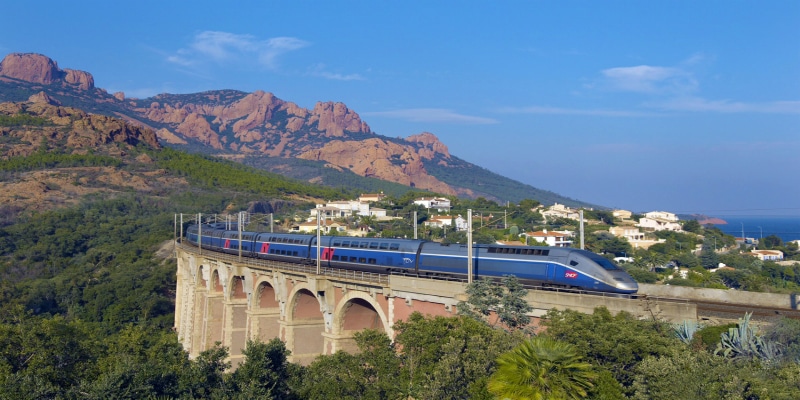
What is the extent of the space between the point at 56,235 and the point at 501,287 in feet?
334

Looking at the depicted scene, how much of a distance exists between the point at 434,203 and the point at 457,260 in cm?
11891

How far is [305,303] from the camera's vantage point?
4509 centimetres

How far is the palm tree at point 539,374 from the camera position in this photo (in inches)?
627

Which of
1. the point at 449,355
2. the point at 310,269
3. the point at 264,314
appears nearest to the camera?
the point at 449,355

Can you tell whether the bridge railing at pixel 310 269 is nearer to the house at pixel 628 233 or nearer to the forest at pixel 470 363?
the forest at pixel 470 363

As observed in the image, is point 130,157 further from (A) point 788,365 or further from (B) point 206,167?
(A) point 788,365

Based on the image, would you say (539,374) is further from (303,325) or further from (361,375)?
(303,325)

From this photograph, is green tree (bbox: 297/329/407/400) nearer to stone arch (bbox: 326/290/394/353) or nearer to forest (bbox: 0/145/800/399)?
forest (bbox: 0/145/800/399)

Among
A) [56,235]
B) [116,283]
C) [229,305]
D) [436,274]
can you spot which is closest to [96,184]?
[56,235]

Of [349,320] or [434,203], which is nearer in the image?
[349,320]

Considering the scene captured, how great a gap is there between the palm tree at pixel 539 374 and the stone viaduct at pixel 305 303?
9.03 metres

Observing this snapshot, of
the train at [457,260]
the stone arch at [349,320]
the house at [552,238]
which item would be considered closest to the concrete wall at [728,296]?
the train at [457,260]

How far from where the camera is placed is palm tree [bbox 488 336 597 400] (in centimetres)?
1592

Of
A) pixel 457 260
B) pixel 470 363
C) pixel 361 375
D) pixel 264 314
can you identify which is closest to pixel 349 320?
pixel 457 260
